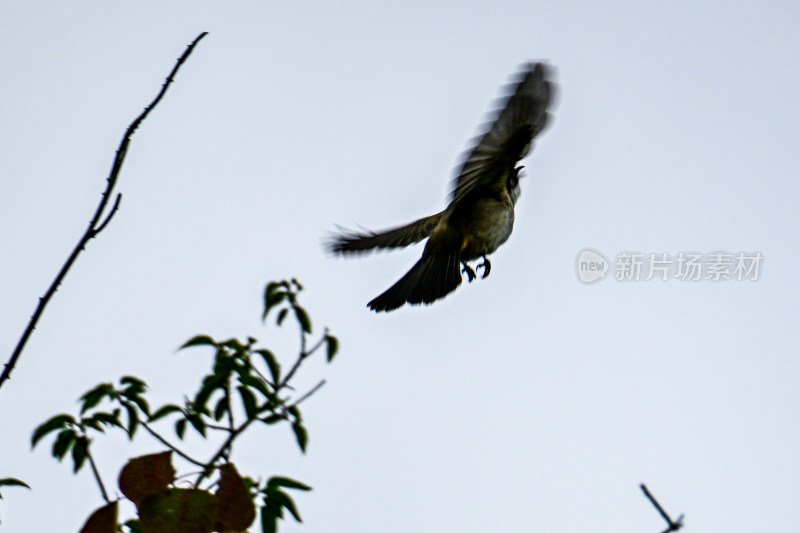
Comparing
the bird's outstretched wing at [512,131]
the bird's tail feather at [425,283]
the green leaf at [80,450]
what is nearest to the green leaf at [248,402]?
the green leaf at [80,450]

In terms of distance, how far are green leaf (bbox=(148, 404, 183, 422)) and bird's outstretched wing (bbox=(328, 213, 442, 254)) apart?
268cm

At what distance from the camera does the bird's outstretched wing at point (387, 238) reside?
5512 mm

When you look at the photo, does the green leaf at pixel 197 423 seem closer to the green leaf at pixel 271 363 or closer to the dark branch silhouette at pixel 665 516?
the green leaf at pixel 271 363

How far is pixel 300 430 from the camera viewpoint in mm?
2812

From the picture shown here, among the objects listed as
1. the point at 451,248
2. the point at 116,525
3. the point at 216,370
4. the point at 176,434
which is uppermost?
the point at 451,248

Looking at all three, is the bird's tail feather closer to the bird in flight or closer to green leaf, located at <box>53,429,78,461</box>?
the bird in flight

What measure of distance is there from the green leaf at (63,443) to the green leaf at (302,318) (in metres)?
0.83

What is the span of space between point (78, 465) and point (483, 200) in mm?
2690

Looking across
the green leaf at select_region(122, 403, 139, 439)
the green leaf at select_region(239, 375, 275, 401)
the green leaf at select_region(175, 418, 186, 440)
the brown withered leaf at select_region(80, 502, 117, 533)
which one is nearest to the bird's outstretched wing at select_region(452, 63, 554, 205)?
the green leaf at select_region(239, 375, 275, 401)

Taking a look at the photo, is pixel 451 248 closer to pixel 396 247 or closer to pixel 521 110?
pixel 396 247

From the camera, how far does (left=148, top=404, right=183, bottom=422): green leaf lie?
2816 millimetres

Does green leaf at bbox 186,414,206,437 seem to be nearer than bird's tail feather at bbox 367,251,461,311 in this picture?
Yes

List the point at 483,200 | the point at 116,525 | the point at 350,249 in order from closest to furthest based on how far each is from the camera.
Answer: the point at 116,525 → the point at 483,200 → the point at 350,249

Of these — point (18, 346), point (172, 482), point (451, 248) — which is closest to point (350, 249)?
point (451, 248)
